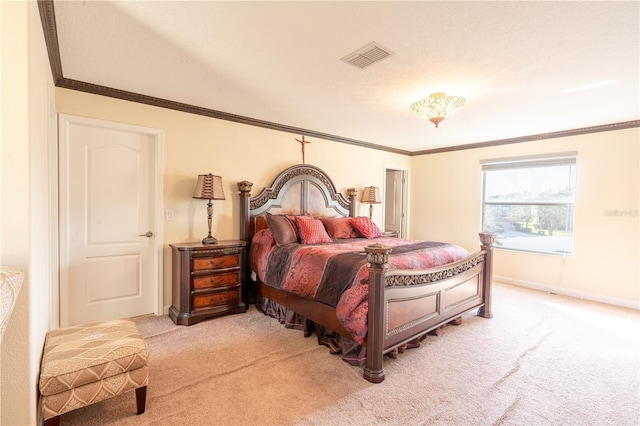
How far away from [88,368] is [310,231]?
95.0 inches

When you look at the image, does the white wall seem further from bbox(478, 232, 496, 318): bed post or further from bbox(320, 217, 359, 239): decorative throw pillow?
bbox(478, 232, 496, 318): bed post

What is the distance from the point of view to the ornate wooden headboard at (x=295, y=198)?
12.8 feet

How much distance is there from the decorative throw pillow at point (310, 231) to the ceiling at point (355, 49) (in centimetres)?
137

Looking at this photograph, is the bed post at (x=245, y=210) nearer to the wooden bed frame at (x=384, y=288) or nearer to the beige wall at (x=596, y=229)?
the wooden bed frame at (x=384, y=288)

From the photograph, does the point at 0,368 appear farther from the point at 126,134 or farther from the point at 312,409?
the point at 126,134

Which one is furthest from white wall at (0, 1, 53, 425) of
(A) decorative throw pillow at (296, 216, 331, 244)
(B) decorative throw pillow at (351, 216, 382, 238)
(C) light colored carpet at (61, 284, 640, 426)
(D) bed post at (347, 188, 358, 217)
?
(D) bed post at (347, 188, 358, 217)

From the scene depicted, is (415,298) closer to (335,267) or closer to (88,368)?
(335,267)

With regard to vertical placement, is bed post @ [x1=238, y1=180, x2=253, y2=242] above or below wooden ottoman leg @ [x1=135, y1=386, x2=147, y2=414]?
above

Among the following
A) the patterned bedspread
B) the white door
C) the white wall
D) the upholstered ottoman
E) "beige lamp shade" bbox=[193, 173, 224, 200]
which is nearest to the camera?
the white wall

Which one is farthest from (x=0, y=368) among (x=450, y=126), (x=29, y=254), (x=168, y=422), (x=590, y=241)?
(x=590, y=241)

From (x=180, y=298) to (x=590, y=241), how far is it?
540 cm

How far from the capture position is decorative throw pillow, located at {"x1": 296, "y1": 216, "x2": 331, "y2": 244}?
11.8ft

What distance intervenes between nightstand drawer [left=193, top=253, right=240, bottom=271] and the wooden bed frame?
38cm

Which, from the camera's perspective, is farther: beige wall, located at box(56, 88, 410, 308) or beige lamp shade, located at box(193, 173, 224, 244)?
beige lamp shade, located at box(193, 173, 224, 244)
